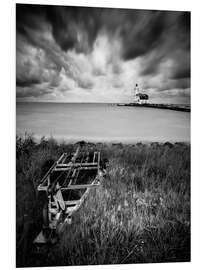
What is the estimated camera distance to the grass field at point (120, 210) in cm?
233

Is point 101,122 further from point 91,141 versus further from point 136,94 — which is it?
point 136,94

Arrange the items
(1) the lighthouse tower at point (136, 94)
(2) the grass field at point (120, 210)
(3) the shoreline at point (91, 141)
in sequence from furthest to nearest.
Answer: (1) the lighthouse tower at point (136, 94), (3) the shoreline at point (91, 141), (2) the grass field at point (120, 210)

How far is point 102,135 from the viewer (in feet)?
8.41

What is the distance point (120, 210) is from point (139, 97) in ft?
2.93

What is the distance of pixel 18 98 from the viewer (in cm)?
243

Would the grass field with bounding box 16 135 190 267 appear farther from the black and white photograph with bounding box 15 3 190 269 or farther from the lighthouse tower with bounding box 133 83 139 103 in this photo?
the lighthouse tower with bounding box 133 83 139 103

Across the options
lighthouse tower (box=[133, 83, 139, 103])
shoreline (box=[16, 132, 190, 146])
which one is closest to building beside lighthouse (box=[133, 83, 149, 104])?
lighthouse tower (box=[133, 83, 139, 103])

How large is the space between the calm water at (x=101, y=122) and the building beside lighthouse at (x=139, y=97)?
0.06 metres

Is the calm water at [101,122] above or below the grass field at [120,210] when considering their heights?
above
